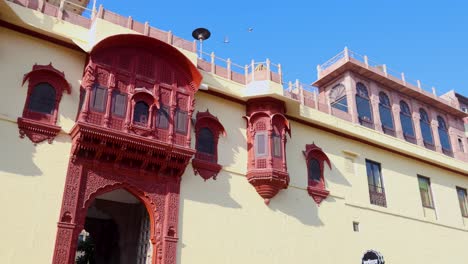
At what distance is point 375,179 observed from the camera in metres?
19.5

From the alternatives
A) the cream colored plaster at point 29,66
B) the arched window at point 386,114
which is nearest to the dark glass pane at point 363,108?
the arched window at point 386,114

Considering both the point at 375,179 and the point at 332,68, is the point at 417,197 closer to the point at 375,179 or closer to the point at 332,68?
the point at 375,179

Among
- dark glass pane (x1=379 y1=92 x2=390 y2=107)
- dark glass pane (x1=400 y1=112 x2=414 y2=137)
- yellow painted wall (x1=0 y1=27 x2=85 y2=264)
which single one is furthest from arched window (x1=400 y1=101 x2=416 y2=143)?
yellow painted wall (x1=0 y1=27 x2=85 y2=264)

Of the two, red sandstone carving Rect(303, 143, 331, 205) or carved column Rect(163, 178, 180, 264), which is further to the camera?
red sandstone carving Rect(303, 143, 331, 205)

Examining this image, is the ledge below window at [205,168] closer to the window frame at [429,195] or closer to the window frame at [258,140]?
the window frame at [258,140]

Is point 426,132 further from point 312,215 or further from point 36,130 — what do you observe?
point 36,130

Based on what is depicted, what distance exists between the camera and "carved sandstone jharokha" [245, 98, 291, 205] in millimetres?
15406

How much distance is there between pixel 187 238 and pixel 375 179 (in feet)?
31.4

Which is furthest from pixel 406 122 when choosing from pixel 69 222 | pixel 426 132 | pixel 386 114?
pixel 69 222

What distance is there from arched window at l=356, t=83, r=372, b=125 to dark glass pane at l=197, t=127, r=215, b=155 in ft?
26.4

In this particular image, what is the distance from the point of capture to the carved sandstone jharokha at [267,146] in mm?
15406

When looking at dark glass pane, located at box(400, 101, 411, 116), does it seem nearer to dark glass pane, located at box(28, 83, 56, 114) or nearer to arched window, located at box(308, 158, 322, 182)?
arched window, located at box(308, 158, 322, 182)

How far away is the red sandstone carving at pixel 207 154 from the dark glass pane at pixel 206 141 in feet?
0.16

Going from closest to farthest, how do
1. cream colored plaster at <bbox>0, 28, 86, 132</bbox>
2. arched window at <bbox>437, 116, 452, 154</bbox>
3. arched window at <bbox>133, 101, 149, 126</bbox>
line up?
cream colored plaster at <bbox>0, 28, 86, 132</bbox> < arched window at <bbox>133, 101, 149, 126</bbox> < arched window at <bbox>437, 116, 452, 154</bbox>
